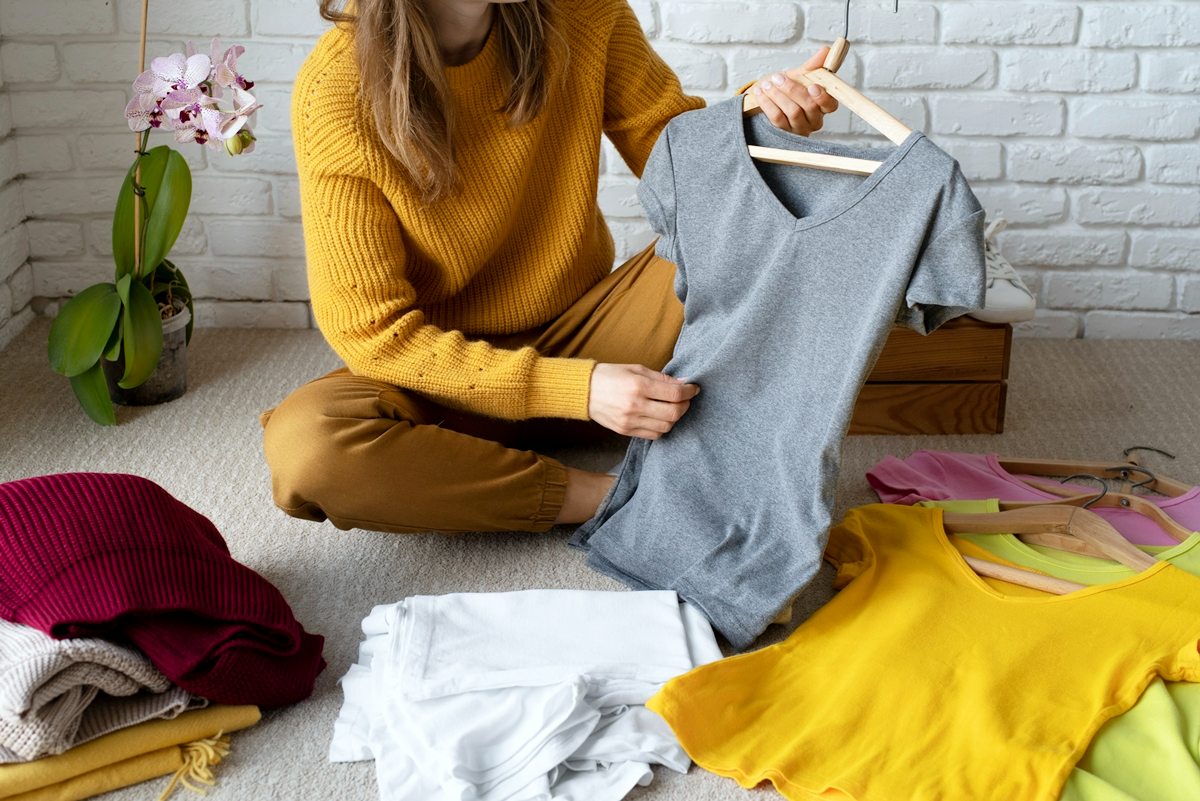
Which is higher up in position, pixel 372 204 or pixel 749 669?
pixel 372 204

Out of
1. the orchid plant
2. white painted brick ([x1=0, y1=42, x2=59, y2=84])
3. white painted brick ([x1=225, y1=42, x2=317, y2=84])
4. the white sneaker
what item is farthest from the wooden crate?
white painted brick ([x1=0, y1=42, x2=59, y2=84])

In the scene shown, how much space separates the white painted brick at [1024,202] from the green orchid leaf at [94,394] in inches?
61.5

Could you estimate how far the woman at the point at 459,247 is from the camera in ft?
3.84

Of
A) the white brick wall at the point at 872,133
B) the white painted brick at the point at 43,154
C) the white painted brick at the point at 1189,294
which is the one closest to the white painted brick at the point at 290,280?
the white brick wall at the point at 872,133

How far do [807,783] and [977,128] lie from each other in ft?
4.44

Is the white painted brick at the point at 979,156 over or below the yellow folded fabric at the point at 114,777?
over

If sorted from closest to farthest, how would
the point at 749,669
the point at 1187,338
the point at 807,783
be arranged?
the point at 807,783 → the point at 749,669 → the point at 1187,338

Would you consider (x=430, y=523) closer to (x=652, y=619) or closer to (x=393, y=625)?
(x=393, y=625)

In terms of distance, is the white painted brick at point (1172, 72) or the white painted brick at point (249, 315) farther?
the white painted brick at point (249, 315)

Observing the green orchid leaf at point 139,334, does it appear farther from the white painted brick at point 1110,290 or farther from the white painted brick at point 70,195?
the white painted brick at point 1110,290

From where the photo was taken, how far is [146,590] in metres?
0.97

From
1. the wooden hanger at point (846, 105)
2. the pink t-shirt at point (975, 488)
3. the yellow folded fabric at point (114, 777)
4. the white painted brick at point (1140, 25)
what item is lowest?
the yellow folded fabric at point (114, 777)

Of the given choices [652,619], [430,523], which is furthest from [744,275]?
[430,523]

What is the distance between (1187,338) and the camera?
2002 millimetres
